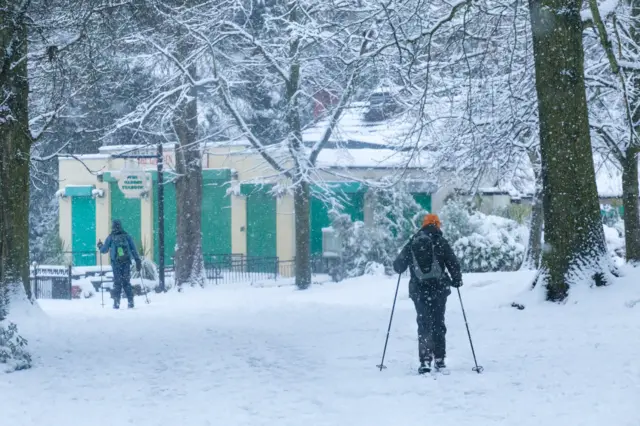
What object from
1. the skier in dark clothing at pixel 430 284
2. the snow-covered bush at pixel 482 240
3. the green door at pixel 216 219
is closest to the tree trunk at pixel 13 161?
the skier in dark clothing at pixel 430 284

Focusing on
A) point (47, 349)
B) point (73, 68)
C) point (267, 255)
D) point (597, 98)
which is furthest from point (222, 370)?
point (267, 255)

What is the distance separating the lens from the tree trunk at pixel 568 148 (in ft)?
42.4

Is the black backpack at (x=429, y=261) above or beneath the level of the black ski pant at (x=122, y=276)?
above

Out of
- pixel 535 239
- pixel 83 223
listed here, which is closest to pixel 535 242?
pixel 535 239

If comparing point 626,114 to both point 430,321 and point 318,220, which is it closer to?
point 430,321

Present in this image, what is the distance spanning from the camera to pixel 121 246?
17797 millimetres

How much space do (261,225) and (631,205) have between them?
1870cm

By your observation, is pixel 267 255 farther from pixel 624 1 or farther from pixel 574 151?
pixel 574 151

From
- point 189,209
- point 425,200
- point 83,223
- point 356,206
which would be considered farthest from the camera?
point 83,223

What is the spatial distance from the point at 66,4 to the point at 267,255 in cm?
2044

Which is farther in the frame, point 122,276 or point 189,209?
point 189,209

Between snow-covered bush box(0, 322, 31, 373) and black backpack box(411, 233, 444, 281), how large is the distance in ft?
14.8

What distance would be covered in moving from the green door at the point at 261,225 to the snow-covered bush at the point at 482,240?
9.13 meters

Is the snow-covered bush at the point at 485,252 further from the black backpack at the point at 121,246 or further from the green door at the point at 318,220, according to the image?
the black backpack at the point at 121,246
